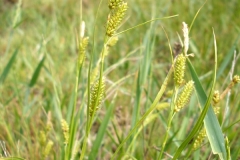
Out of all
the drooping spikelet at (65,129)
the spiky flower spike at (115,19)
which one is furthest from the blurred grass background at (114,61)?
the spiky flower spike at (115,19)

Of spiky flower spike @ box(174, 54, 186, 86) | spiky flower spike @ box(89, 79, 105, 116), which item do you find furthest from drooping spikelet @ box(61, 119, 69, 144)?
spiky flower spike @ box(174, 54, 186, 86)

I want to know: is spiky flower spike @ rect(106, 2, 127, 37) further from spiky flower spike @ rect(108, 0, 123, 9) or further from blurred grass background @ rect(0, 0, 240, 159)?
blurred grass background @ rect(0, 0, 240, 159)

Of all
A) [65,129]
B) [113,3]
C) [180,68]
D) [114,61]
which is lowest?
[114,61]

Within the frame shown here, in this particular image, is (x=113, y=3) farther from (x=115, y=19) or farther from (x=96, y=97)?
(x=96, y=97)

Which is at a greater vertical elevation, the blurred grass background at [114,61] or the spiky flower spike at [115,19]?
the spiky flower spike at [115,19]

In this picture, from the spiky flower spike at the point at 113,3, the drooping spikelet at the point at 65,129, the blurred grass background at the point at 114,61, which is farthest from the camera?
the blurred grass background at the point at 114,61

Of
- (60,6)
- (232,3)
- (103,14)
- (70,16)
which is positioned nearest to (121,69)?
(232,3)

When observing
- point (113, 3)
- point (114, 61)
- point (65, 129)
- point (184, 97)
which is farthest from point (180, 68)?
point (114, 61)

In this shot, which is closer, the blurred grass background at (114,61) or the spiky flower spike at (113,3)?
the spiky flower spike at (113,3)

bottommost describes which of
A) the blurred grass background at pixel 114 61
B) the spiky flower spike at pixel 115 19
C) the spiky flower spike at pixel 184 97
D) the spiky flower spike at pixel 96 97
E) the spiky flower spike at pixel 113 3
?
the blurred grass background at pixel 114 61

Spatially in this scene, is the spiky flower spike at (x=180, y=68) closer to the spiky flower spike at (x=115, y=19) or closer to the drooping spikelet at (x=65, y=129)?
the spiky flower spike at (x=115, y=19)

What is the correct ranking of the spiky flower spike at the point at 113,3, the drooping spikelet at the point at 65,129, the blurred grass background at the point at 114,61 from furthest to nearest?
the blurred grass background at the point at 114,61, the drooping spikelet at the point at 65,129, the spiky flower spike at the point at 113,3

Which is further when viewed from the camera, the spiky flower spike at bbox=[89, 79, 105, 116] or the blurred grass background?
the blurred grass background
